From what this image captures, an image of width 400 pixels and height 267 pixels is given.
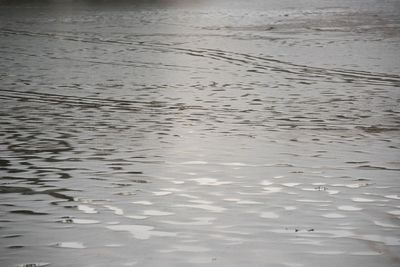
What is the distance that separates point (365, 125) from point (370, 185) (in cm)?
147

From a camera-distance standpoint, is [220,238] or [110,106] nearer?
[220,238]

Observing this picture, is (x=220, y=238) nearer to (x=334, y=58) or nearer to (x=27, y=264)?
(x=27, y=264)

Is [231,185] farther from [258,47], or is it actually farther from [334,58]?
[258,47]

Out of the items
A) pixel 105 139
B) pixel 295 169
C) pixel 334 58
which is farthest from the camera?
pixel 334 58

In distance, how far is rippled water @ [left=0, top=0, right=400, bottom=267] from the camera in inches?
92.7

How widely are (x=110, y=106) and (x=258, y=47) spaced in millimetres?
5157

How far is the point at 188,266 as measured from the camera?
215 cm

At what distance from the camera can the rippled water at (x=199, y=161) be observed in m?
2.36

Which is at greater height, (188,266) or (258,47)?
(188,266)

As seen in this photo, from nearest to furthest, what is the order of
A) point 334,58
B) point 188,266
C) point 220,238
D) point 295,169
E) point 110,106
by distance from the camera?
1. point 188,266
2. point 220,238
3. point 295,169
4. point 110,106
5. point 334,58

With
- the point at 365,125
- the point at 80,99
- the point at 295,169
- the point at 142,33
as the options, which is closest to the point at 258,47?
the point at 142,33

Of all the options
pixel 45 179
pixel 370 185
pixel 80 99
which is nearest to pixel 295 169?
pixel 370 185

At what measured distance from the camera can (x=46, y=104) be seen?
545cm

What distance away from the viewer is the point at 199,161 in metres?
3.60
